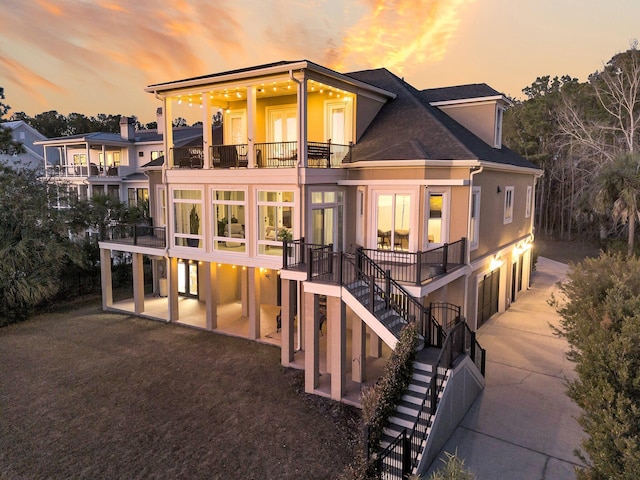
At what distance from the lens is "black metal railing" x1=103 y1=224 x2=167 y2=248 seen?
16500mm

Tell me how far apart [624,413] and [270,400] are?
293 inches

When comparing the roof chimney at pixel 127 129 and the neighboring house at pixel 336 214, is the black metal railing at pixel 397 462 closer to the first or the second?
the neighboring house at pixel 336 214

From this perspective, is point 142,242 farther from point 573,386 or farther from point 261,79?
point 573,386

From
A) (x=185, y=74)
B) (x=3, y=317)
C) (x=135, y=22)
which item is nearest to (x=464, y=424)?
(x=3, y=317)

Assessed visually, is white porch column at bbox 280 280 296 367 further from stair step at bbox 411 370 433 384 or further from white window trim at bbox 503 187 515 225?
white window trim at bbox 503 187 515 225

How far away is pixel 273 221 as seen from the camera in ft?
44.5

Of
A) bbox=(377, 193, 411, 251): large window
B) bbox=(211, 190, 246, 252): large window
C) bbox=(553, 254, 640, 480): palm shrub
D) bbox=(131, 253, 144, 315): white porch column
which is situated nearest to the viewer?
bbox=(553, 254, 640, 480): palm shrub

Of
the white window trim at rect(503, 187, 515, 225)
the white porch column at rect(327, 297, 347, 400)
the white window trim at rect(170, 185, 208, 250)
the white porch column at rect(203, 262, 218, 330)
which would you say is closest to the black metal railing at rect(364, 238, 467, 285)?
the white porch column at rect(327, 297, 347, 400)

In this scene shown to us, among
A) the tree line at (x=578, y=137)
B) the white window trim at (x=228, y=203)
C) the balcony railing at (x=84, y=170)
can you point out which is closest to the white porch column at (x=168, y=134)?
the white window trim at (x=228, y=203)

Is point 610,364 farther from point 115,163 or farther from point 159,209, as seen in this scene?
point 115,163

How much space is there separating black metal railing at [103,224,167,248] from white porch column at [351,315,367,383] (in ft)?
29.2

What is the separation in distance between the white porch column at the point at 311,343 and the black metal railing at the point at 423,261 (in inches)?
95.1

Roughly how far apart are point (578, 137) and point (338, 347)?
28288 mm

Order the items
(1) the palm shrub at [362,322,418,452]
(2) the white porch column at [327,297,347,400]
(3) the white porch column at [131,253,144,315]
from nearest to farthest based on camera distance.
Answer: (1) the palm shrub at [362,322,418,452] → (2) the white porch column at [327,297,347,400] → (3) the white porch column at [131,253,144,315]
